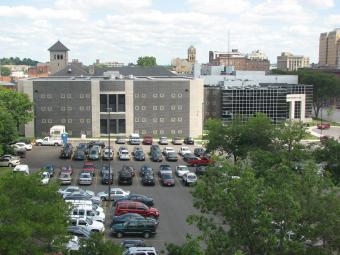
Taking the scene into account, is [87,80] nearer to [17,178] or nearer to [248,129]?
[248,129]

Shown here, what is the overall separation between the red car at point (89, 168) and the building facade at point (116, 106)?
71.4 feet

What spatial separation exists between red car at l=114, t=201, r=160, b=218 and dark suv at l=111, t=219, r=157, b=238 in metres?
3.49

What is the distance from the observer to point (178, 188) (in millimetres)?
47312

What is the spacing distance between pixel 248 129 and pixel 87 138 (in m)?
33.2

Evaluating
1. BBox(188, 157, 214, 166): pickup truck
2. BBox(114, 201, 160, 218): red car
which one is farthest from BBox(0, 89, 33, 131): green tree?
BBox(114, 201, 160, 218): red car

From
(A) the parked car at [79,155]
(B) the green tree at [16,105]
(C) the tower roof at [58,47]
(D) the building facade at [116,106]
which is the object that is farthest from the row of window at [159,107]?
(C) the tower roof at [58,47]

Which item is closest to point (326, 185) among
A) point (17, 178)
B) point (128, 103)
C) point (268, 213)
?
point (268, 213)

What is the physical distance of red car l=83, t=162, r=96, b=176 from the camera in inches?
1975

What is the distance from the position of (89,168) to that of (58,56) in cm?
7376

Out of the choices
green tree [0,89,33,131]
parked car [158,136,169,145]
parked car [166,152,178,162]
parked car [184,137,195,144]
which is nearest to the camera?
parked car [166,152,178,162]

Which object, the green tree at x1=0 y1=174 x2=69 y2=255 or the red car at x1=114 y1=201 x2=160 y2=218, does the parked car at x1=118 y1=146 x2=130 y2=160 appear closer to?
the red car at x1=114 y1=201 x2=160 y2=218

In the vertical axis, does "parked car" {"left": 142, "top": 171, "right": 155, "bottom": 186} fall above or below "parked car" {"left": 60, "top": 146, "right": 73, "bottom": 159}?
below

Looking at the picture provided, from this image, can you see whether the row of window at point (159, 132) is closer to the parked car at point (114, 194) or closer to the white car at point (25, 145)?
the white car at point (25, 145)

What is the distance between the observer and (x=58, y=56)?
11988cm
